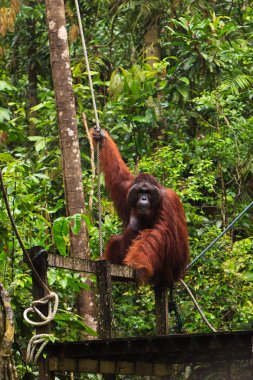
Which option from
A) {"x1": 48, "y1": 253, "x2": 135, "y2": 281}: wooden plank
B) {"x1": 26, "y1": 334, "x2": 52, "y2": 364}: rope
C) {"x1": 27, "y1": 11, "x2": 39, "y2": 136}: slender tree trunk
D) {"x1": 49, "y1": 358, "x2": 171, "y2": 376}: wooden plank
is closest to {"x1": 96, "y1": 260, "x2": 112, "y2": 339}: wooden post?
{"x1": 48, "y1": 253, "x2": 135, "y2": 281}: wooden plank

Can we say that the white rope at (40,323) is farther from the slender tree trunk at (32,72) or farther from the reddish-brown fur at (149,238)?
the slender tree trunk at (32,72)

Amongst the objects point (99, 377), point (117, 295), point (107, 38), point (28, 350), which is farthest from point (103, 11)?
point (28, 350)

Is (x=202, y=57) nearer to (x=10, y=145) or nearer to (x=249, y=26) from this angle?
(x=249, y=26)

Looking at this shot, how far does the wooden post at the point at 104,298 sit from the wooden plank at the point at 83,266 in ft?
0.16

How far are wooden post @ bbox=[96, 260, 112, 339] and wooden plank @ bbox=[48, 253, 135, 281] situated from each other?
1.9 inches

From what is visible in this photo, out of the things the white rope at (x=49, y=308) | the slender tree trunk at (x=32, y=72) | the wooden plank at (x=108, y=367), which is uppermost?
the slender tree trunk at (x=32, y=72)

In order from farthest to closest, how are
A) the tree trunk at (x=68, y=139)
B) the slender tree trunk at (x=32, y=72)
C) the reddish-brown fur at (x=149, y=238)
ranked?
the slender tree trunk at (x=32, y=72)
the tree trunk at (x=68, y=139)
the reddish-brown fur at (x=149, y=238)

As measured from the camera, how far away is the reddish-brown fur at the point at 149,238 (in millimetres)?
5492

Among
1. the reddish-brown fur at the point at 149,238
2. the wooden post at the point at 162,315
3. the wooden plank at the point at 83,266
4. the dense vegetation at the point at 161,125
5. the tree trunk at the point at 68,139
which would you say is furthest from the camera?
the dense vegetation at the point at 161,125

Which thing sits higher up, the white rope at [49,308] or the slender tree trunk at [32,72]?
the slender tree trunk at [32,72]

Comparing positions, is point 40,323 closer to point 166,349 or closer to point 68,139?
point 166,349

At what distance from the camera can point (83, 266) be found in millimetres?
4461

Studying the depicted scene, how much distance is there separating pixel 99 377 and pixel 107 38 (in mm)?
4537

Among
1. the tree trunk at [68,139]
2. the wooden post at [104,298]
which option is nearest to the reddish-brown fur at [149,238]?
the tree trunk at [68,139]
